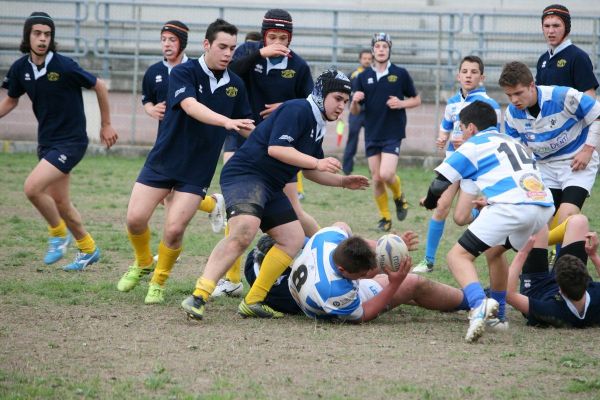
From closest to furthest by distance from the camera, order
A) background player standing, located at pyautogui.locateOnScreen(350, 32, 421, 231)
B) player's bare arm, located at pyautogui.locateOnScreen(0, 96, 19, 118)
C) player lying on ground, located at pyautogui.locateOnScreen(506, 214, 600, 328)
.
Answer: player lying on ground, located at pyautogui.locateOnScreen(506, 214, 600, 328)
player's bare arm, located at pyautogui.locateOnScreen(0, 96, 19, 118)
background player standing, located at pyautogui.locateOnScreen(350, 32, 421, 231)

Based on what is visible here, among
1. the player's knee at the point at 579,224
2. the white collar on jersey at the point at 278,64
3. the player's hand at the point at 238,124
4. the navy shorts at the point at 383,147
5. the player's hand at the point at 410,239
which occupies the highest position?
the white collar on jersey at the point at 278,64

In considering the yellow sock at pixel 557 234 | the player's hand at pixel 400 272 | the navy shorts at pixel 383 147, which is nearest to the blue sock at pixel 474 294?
the player's hand at pixel 400 272

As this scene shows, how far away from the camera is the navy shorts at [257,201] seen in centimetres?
671

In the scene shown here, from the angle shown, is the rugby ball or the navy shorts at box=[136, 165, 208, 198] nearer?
the rugby ball

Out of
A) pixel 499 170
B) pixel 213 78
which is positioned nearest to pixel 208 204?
pixel 213 78

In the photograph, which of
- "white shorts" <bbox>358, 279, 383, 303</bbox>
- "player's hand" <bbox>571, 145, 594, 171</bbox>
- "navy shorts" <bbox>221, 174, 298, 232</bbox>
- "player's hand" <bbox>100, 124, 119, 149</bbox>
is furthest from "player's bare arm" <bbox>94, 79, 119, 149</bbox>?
"player's hand" <bbox>571, 145, 594, 171</bbox>

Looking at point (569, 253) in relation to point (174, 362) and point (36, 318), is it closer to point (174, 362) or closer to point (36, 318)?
point (174, 362)

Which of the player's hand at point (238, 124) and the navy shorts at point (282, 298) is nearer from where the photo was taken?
the player's hand at point (238, 124)

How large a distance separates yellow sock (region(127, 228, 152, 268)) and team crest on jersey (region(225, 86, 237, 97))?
1.28m

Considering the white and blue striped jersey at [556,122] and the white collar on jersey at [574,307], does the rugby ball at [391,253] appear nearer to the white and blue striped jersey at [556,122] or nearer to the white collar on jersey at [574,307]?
the white collar on jersey at [574,307]

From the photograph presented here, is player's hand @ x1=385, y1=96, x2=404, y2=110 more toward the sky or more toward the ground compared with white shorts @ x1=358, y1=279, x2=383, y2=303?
more toward the sky

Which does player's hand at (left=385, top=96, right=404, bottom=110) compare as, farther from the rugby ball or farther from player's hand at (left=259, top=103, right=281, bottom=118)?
the rugby ball

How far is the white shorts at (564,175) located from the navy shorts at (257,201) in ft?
7.90

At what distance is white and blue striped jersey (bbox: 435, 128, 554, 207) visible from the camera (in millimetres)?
6238
